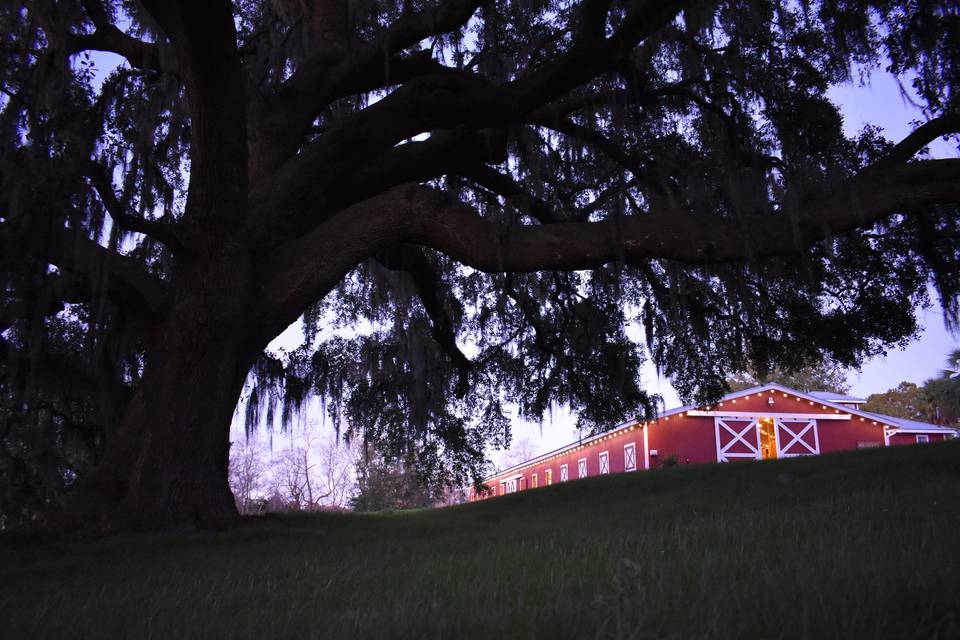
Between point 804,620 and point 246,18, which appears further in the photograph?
point 246,18

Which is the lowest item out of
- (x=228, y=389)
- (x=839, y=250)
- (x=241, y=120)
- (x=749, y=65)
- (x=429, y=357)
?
(x=228, y=389)

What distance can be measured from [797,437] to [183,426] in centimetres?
2142

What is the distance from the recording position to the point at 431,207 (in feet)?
24.8

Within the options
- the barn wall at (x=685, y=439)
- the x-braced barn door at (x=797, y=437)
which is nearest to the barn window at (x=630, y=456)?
the barn wall at (x=685, y=439)

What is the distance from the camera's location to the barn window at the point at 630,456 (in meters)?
23.4

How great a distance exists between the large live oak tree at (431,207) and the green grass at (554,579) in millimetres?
2186

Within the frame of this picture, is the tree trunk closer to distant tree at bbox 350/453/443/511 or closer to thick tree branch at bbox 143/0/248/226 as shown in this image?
thick tree branch at bbox 143/0/248/226

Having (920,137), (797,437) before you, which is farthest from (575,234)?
(797,437)

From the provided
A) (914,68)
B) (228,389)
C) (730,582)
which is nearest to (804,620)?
(730,582)

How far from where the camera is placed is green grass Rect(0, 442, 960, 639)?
215 cm

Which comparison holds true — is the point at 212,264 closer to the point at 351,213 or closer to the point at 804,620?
the point at 351,213

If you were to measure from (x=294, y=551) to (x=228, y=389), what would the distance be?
245cm

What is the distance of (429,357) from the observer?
11594 mm

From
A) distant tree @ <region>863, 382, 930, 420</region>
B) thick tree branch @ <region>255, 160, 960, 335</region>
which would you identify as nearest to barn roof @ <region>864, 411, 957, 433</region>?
distant tree @ <region>863, 382, 930, 420</region>
